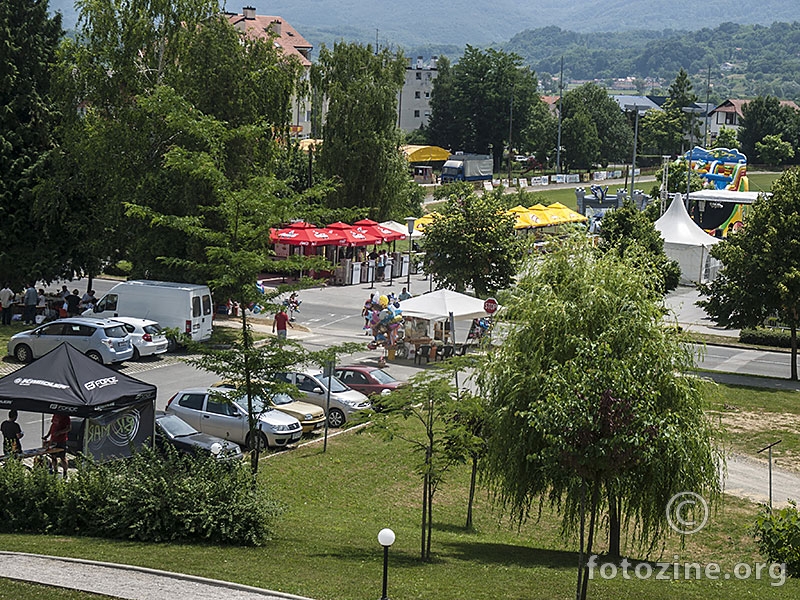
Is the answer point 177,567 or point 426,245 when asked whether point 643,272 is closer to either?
point 177,567

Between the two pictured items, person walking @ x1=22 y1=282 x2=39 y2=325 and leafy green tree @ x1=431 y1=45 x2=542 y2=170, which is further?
leafy green tree @ x1=431 y1=45 x2=542 y2=170

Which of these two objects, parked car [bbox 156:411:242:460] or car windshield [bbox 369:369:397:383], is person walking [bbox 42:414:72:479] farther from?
car windshield [bbox 369:369:397:383]

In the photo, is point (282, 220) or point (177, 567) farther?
point (282, 220)

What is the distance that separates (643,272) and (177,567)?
900cm

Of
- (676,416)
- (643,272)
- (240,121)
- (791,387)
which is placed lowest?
(791,387)

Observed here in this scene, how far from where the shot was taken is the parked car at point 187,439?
2044 cm

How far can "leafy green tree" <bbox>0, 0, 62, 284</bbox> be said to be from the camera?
37844 millimetres

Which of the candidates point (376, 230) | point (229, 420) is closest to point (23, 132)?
point (376, 230)

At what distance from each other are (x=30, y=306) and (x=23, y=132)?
689 centimetres

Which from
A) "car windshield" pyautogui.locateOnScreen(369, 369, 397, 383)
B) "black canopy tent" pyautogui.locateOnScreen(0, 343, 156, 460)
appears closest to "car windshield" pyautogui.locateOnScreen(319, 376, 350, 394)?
"car windshield" pyautogui.locateOnScreen(369, 369, 397, 383)

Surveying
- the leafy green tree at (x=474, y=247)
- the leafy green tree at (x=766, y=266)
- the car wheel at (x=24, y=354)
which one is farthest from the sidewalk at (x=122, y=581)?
the leafy green tree at (x=474, y=247)

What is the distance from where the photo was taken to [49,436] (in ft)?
64.4

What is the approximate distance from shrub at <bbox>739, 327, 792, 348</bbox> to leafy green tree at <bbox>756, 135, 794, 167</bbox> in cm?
9580

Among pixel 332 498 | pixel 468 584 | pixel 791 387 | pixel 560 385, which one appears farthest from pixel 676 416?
pixel 791 387
